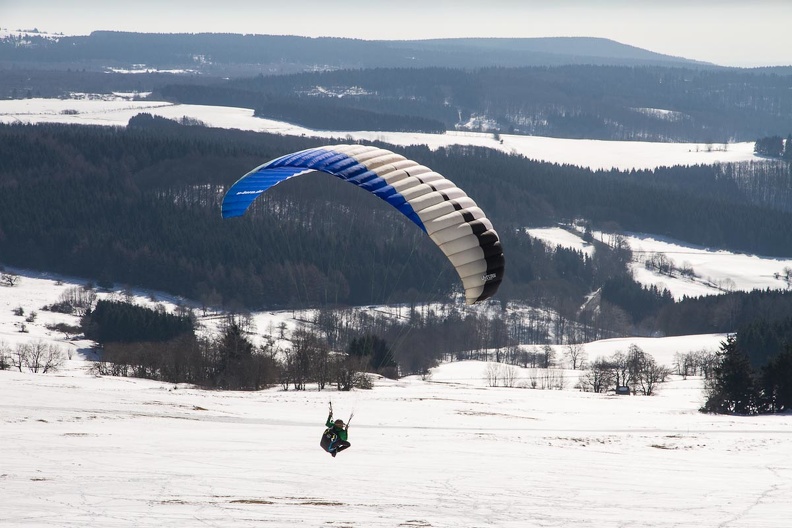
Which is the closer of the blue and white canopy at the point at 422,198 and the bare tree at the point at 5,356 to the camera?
the blue and white canopy at the point at 422,198

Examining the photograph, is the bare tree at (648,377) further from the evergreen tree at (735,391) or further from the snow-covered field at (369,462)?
the snow-covered field at (369,462)

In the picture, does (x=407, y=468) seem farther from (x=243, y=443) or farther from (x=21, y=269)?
(x=21, y=269)

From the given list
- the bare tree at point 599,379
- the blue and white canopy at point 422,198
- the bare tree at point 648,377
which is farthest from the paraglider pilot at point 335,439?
the bare tree at point 599,379

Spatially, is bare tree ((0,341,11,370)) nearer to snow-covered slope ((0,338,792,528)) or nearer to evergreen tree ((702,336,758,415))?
snow-covered slope ((0,338,792,528))

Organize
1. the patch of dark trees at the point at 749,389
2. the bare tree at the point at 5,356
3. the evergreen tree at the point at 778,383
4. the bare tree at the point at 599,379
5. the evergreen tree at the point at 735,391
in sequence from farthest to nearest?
1. the bare tree at the point at 599,379
2. the bare tree at the point at 5,356
3. the evergreen tree at the point at 735,391
4. the patch of dark trees at the point at 749,389
5. the evergreen tree at the point at 778,383

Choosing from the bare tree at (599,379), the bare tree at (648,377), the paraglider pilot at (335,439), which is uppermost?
the paraglider pilot at (335,439)

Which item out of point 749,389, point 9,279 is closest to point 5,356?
point 749,389

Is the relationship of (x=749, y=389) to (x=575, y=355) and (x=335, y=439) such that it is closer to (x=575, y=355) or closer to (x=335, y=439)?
(x=335, y=439)
